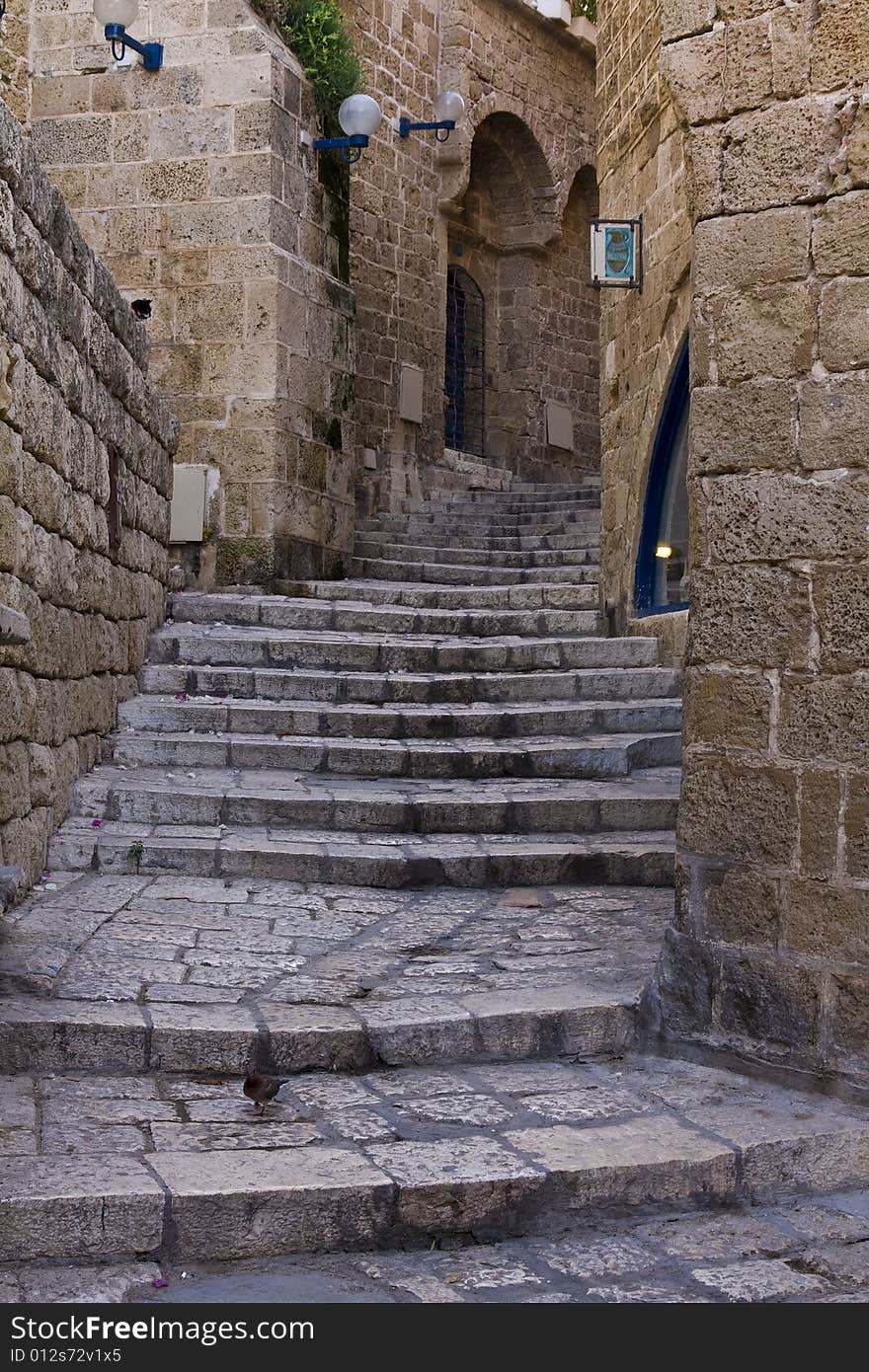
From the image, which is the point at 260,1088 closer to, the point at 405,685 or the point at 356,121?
the point at 405,685

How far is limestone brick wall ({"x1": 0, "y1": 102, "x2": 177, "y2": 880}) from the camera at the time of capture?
517cm

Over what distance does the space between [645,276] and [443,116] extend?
6115 millimetres

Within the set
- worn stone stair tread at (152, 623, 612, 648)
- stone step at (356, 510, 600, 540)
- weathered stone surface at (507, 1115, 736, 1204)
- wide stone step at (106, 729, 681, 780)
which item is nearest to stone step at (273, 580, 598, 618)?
worn stone stair tread at (152, 623, 612, 648)

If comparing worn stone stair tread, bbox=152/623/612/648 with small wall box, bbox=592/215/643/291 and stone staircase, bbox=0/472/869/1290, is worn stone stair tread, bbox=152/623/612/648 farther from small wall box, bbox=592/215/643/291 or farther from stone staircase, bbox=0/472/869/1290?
small wall box, bbox=592/215/643/291

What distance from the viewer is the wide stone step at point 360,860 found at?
19.4 feet

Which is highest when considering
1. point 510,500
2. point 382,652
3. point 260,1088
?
point 510,500

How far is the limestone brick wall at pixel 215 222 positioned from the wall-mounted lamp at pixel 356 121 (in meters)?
0.24

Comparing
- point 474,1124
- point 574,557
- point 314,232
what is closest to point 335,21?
point 314,232

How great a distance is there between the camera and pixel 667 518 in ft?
31.1

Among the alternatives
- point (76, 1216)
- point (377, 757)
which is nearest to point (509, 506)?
point (377, 757)

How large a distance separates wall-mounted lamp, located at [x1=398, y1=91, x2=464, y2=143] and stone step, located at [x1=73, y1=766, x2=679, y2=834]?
31.6 ft

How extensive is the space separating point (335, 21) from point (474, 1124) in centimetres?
1053

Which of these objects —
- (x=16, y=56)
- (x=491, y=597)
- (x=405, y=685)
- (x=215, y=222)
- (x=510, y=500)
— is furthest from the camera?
(x=510, y=500)

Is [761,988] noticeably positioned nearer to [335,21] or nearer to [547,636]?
[547,636]
